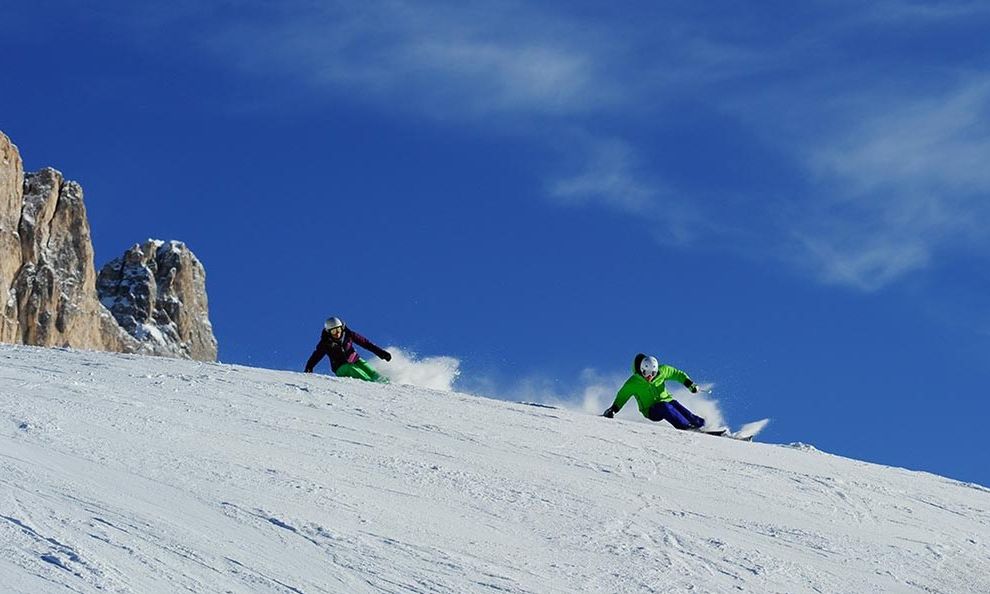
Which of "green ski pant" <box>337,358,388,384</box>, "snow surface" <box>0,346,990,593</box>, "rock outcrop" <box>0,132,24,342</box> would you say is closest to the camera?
"snow surface" <box>0,346,990,593</box>

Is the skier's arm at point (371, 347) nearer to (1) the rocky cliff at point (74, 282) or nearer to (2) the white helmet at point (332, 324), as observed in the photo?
(2) the white helmet at point (332, 324)

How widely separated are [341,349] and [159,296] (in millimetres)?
99675

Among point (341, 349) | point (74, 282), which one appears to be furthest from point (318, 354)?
point (74, 282)

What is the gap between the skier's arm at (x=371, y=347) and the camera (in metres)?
18.3

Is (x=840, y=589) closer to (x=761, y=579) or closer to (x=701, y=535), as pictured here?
(x=761, y=579)

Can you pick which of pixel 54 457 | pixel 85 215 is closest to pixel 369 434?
pixel 54 457

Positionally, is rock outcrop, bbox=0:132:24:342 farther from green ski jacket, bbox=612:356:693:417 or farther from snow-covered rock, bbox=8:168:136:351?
green ski jacket, bbox=612:356:693:417

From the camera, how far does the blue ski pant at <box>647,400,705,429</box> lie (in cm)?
1723

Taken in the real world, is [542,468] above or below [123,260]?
below

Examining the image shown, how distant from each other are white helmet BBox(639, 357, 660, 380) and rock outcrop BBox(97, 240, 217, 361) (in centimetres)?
9671

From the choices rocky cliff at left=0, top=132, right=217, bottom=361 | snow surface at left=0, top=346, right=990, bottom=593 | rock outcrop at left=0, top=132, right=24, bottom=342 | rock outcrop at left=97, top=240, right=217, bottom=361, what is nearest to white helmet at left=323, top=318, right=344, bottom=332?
snow surface at left=0, top=346, right=990, bottom=593

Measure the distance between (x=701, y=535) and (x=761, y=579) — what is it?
3.46 ft

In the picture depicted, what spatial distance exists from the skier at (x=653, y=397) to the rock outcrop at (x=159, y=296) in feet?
317

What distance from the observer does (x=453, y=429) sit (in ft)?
44.3
